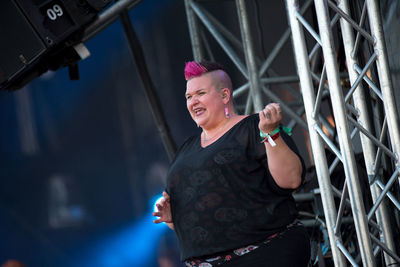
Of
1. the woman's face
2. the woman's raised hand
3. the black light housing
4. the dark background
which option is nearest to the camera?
the woman's raised hand

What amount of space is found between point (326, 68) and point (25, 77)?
2.28m

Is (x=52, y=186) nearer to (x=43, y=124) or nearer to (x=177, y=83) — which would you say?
(x=43, y=124)

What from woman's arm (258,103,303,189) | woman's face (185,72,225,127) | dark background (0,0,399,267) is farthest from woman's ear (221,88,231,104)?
dark background (0,0,399,267)

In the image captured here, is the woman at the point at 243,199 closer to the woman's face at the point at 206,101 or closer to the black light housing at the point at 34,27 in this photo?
the woman's face at the point at 206,101

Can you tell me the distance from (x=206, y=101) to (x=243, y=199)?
410mm

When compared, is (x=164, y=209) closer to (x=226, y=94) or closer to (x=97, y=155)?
(x=226, y=94)

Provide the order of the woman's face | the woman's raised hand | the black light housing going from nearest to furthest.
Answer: the woman's raised hand < the woman's face < the black light housing

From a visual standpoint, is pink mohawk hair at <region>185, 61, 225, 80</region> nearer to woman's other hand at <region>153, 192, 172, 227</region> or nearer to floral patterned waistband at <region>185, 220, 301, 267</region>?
woman's other hand at <region>153, 192, 172, 227</region>

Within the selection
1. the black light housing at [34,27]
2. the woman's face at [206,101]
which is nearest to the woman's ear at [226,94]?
the woman's face at [206,101]

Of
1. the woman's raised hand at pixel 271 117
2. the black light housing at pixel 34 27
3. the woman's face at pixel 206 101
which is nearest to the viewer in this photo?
the woman's raised hand at pixel 271 117

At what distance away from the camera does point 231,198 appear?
64.8 inches

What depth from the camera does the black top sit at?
5.30 ft

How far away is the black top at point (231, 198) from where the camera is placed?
63.6 inches

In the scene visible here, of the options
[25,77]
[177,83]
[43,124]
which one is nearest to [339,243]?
[25,77]
